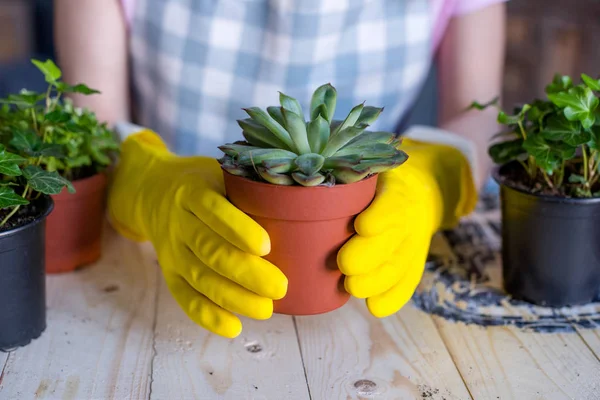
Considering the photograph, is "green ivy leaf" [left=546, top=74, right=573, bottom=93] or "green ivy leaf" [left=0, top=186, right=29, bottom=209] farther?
"green ivy leaf" [left=546, top=74, right=573, bottom=93]

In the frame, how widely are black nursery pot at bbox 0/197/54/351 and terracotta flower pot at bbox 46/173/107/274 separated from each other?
4.5 inches

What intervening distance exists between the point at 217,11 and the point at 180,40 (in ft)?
0.28

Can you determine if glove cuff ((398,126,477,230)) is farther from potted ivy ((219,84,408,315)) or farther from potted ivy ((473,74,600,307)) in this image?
potted ivy ((219,84,408,315))

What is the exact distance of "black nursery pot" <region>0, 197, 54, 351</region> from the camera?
2.16ft

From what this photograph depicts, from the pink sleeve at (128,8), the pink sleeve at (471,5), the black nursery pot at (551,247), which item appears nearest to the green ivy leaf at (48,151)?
A: the pink sleeve at (128,8)

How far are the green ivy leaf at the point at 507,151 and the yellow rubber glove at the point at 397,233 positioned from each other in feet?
0.31

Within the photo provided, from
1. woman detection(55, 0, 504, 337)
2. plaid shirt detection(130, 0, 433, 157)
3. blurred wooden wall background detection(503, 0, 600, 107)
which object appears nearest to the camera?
woman detection(55, 0, 504, 337)

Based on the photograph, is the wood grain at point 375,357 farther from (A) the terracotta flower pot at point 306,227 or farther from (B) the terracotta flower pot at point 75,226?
(B) the terracotta flower pot at point 75,226

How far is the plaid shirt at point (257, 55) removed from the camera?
1085 mm

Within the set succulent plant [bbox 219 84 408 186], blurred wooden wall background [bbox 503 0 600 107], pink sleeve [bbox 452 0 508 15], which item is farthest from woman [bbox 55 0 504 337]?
blurred wooden wall background [bbox 503 0 600 107]

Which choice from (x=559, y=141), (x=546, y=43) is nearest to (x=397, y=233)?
(x=559, y=141)

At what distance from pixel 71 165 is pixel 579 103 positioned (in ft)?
2.05

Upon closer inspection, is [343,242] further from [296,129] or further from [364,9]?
[364,9]

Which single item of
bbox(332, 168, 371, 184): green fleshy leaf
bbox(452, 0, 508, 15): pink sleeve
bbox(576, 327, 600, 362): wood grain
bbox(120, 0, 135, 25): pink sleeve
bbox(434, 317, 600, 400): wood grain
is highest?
bbox(452, 0, 508, 15): pink sleeve
